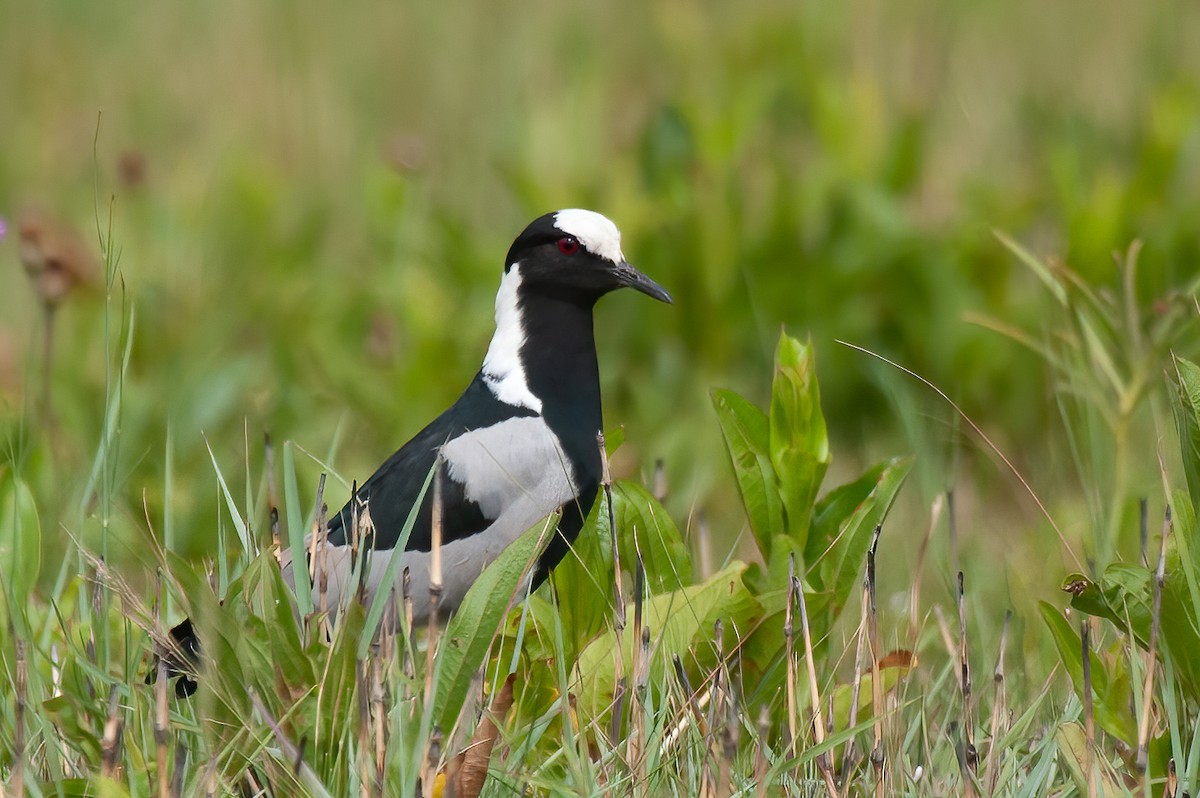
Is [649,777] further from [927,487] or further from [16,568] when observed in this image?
[16,568]

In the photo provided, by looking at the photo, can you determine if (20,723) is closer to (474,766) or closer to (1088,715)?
(474,766)

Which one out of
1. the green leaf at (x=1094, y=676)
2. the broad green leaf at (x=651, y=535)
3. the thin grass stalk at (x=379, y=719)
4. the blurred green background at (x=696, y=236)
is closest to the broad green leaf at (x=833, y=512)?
the broad green leaf at (x=651, y=535)

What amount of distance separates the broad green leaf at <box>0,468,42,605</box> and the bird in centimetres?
30

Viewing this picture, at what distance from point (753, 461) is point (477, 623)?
30.9 inches

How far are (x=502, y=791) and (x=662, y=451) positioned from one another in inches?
104

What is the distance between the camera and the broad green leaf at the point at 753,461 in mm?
2904

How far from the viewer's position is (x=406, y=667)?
2455mm

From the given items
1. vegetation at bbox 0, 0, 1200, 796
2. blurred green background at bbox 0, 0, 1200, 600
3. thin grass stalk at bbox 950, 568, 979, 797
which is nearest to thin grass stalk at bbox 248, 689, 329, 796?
vegetation at bbox 0, 0, 1200, 796

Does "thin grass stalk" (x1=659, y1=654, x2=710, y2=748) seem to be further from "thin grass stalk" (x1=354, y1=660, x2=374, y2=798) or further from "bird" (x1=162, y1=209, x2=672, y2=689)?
"bird" (x1=162, y1=209, x2=672, y2=689)

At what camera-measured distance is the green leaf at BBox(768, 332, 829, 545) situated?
2881 mm

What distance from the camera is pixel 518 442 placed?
→ 11.0 ft

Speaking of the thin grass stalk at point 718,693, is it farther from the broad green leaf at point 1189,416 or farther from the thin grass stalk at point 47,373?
the thin grass stalk at point 47,373

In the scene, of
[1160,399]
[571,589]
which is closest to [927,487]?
[571,589]

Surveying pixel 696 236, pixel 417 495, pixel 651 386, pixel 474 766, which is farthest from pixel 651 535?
pixel 696 236
